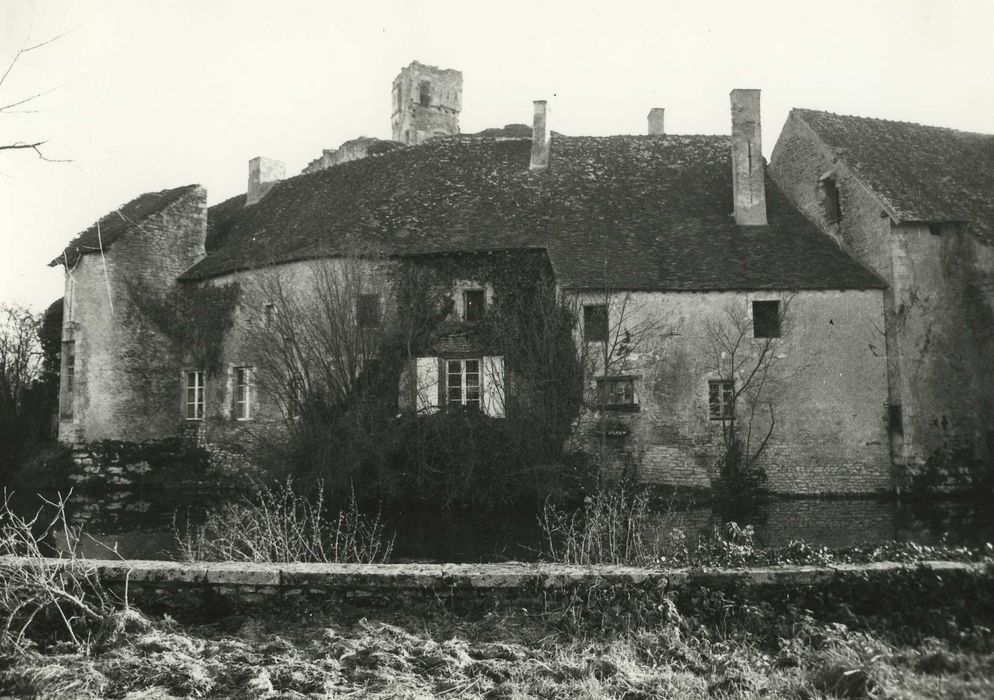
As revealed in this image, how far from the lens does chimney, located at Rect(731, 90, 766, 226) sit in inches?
812

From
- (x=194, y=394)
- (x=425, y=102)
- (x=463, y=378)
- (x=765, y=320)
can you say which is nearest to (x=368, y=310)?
(x=463, y=378)

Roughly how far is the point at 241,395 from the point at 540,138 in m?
11.6

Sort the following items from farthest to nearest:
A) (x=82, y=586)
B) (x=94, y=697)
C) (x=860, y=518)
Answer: (x=860, y=518) → (x=82, y=586) → (x=94, y=697)

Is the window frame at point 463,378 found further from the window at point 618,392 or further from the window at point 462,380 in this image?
the window at point 618,392

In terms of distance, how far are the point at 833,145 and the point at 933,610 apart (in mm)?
→ 17924

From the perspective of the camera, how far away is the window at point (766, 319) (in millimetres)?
18703

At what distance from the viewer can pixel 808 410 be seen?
60.1 feet

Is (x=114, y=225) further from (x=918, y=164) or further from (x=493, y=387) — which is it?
(x=918, y=164)

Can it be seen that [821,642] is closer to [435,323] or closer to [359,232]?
[435,323]

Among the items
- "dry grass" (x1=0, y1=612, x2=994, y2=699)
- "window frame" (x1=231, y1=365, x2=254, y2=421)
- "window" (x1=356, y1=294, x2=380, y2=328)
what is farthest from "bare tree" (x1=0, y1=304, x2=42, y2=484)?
"dry grass" (x1=0, y1=612, x2=994, y2=699)

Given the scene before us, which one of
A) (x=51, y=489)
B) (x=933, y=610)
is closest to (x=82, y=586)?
(x=933, y=610)

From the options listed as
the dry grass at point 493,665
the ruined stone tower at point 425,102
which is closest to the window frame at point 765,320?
the dry grass at point 493,665

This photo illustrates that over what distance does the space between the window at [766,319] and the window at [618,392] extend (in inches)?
129

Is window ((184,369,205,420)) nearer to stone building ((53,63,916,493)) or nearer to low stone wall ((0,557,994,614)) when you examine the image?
stone building ((53,63,916,493))
